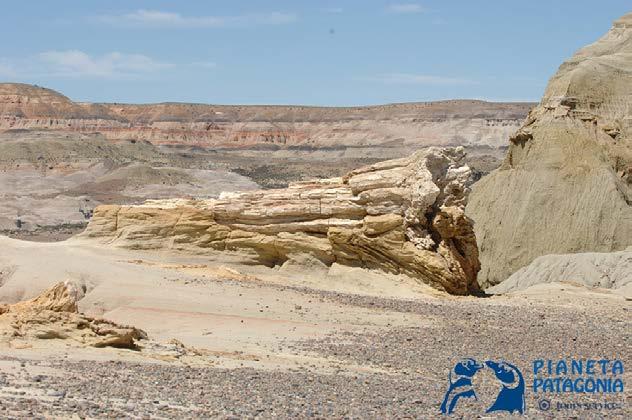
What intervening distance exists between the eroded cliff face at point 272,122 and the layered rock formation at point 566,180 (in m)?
118

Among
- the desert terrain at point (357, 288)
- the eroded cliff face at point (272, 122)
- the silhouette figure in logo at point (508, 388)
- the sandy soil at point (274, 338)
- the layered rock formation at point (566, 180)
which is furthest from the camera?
the eroded cliff face at point (272, 122)

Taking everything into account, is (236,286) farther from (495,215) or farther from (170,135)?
(170,135)

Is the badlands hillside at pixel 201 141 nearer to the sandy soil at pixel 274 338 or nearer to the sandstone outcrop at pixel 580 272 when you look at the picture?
the sandstone outcrop at pixel 580 272

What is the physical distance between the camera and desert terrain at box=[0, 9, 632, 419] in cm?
1123

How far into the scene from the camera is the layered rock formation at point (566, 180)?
31.9 m

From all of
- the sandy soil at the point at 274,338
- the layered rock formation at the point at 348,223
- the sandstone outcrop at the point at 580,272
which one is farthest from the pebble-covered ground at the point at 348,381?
the sandstone outcrop at the point at 580,272

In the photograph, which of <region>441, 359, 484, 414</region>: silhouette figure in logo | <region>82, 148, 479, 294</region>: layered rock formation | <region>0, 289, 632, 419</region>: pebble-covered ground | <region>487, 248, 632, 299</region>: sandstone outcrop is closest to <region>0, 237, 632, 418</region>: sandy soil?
<region>0, 289, 632, 419</region>: pebble-covered ground

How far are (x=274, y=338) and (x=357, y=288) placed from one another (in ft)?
20.6

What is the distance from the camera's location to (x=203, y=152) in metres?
161

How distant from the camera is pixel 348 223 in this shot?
22.7 metres

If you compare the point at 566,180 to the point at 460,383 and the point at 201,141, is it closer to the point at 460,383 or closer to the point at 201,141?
the point at 460,383

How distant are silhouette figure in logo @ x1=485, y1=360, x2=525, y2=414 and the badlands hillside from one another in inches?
2635

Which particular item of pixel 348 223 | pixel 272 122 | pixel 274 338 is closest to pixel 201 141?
pixel 272 122

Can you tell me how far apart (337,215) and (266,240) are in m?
1.74
